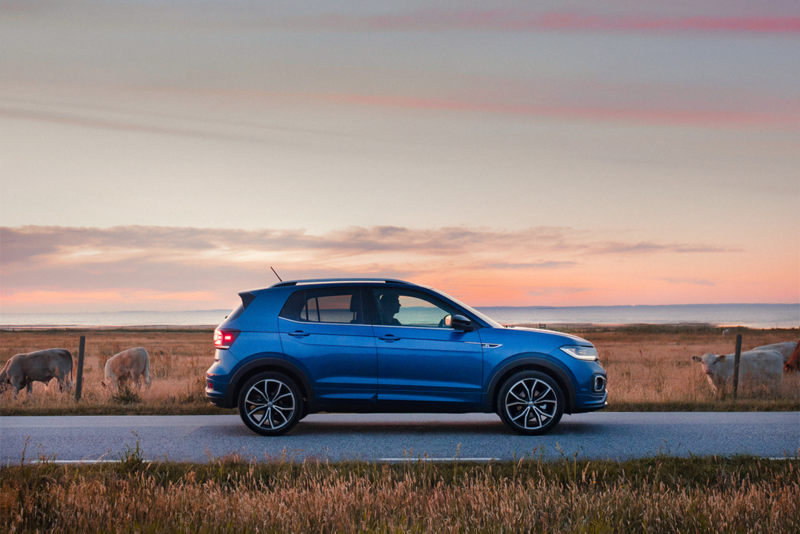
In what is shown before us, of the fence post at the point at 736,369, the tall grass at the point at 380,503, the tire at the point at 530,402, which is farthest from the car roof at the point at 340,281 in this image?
the fence post at the point at 736,369

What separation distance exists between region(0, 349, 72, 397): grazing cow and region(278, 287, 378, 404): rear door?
9.63 m

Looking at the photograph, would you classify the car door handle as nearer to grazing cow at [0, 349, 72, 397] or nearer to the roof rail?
the roof rail

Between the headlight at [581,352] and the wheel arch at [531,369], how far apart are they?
0.88 feet

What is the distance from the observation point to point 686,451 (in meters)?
8.01

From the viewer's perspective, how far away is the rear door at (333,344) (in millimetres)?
9047

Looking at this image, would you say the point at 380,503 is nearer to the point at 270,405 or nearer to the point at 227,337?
the point at 270,405

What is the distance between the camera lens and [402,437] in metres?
9.13

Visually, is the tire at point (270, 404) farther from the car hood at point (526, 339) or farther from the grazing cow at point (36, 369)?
the grazing cow at point (36, 369)

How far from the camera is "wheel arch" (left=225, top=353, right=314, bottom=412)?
9.11 m

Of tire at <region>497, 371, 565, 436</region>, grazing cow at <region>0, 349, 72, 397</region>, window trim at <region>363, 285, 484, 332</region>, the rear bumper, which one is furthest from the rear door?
grazing cow at <region>0, 349, 72, 397</region>

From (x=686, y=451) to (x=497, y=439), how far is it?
7.25 feet

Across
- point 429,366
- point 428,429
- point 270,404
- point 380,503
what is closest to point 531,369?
point 429,366

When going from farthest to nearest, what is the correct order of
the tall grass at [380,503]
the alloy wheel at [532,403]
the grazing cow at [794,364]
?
the grazing cow at [794,364] → the alloy wheel at [532,403] → the tall grass at [380,503]

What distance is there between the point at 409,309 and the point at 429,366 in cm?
82
